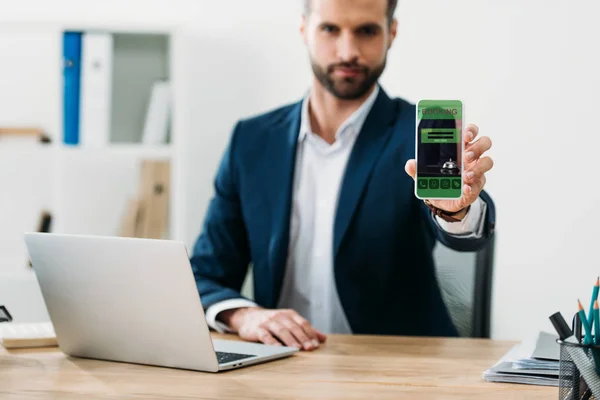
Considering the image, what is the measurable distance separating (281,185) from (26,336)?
80 cm

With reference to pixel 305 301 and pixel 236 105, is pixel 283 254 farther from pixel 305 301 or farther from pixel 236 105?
pixel 236 105

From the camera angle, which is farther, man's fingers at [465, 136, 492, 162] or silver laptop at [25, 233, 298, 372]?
man's fingers at [465, 136, 492, 162]

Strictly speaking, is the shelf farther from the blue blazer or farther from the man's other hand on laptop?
the man's other hand on laptop

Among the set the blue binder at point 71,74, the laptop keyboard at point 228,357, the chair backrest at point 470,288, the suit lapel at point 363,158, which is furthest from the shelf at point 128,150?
the laptop keyboard at point 228,357

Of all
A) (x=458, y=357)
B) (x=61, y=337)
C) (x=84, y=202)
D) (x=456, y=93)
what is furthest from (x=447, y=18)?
(x=61, y=337)

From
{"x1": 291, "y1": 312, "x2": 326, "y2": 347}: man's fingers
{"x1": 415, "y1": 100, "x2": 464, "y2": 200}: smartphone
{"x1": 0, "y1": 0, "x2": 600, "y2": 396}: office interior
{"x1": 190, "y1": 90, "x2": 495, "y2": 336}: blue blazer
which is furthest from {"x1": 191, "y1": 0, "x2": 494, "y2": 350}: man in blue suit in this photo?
{"x1": 0, "y1": 0, "x2": 600, "y2": 396}: office interior

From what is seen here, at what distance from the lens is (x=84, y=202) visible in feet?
11.1

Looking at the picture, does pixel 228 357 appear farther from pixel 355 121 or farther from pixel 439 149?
pixel 355 121

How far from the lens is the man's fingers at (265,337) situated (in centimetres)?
157

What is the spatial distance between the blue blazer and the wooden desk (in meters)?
0.50

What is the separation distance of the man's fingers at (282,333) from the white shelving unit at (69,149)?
1625mm

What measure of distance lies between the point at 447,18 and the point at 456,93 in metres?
0.30

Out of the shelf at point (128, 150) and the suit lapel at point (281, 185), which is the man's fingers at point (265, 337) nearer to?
the suit lapel at point (281, 185)

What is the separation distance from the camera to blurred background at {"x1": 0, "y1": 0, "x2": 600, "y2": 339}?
296 centimetres
